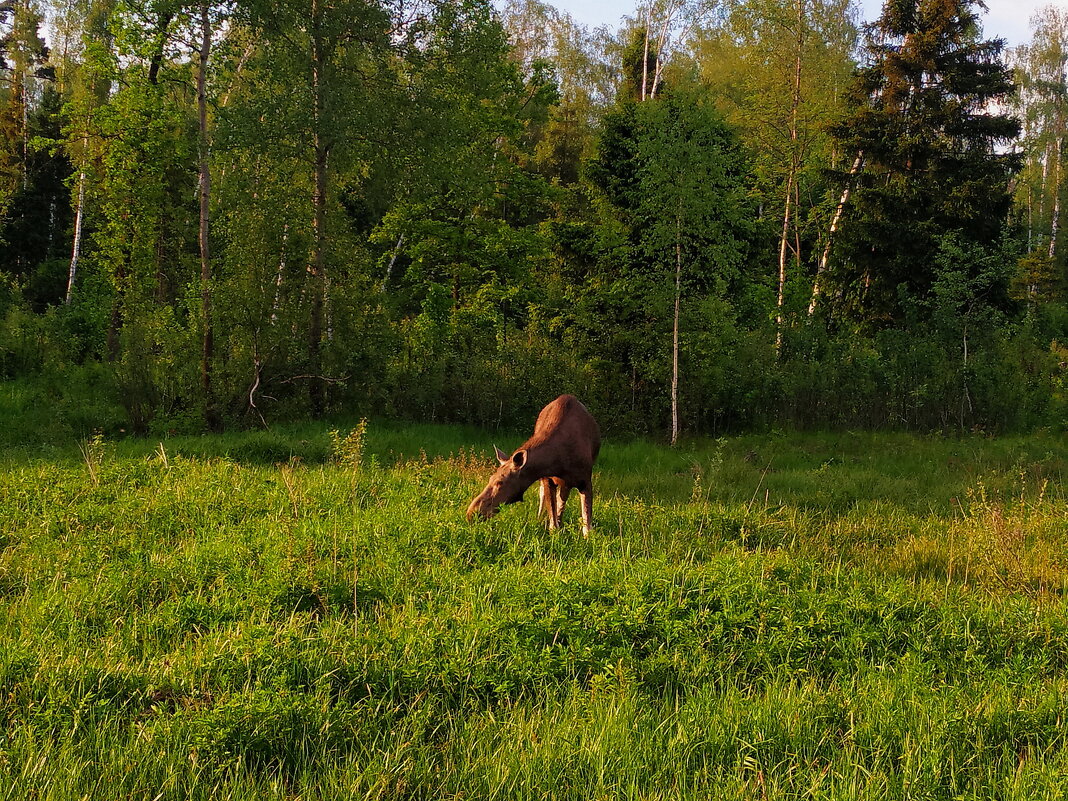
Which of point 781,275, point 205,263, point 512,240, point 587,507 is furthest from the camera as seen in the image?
point 781,275

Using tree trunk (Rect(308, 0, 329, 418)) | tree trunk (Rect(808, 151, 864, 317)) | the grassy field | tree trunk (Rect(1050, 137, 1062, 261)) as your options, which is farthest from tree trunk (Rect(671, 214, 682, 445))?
tree trunk (Rect(1050, 137, 1062, 261))

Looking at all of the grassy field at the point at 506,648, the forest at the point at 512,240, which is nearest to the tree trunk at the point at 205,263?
the forest at the point at 512,240

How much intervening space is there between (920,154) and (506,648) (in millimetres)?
23546

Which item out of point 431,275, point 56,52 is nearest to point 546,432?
point 431,275

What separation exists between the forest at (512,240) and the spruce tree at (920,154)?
0.09 m

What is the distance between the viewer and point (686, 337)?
15.9 meters

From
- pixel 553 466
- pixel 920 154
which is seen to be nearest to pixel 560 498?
pixel 553 466

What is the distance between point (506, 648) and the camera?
4.50 m

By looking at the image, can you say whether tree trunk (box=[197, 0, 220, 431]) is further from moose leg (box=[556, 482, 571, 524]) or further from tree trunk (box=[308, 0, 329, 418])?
moose leg (box=[556, 482, 571, 524])

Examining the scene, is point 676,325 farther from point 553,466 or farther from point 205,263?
point 205,263

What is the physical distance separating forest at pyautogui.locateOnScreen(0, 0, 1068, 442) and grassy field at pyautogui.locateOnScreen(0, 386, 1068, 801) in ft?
23.1

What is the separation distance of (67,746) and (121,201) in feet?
70.4

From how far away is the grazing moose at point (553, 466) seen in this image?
23.0 feet

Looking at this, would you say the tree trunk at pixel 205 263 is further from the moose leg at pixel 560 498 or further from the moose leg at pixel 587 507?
the moose leg at pixel 587 507
